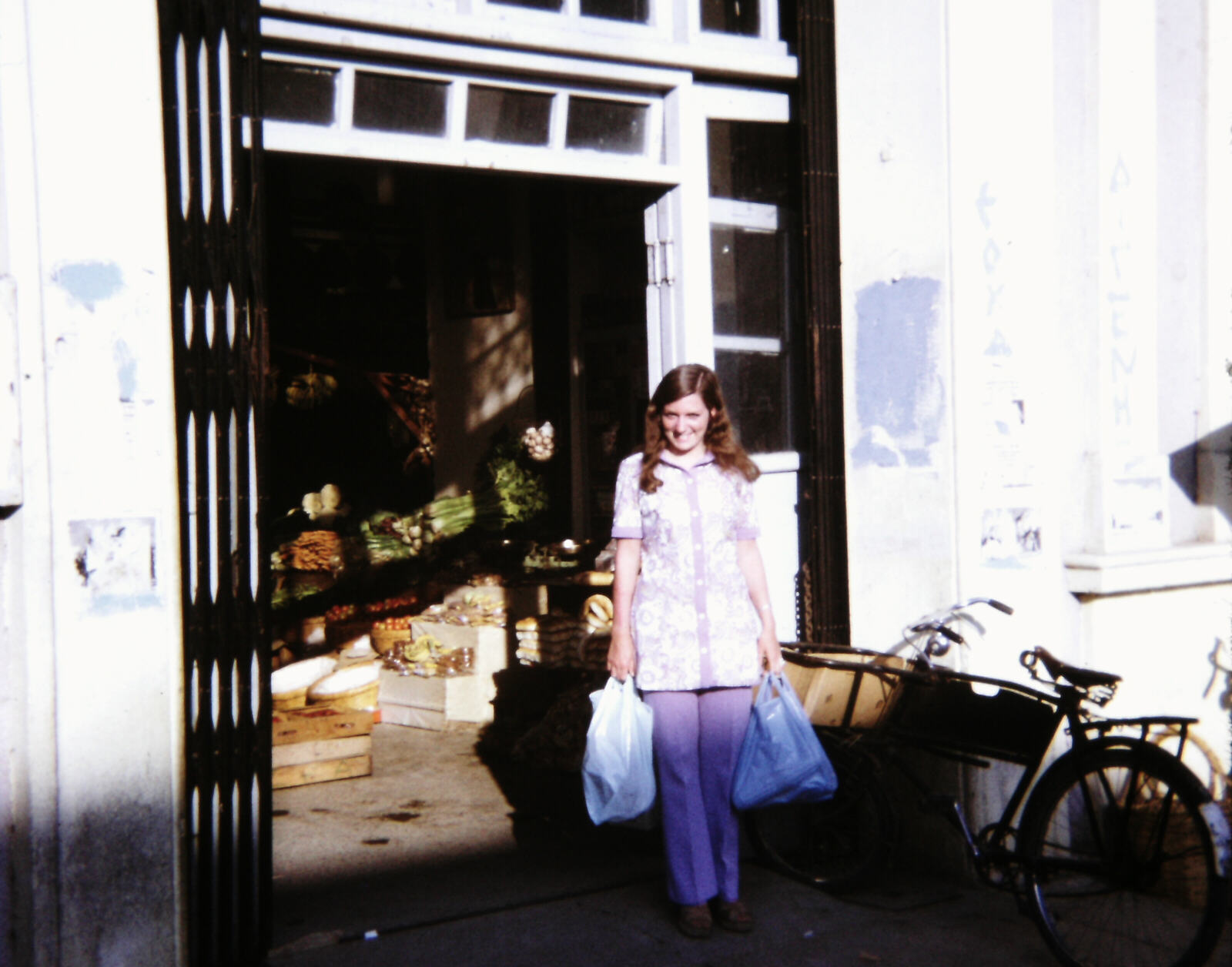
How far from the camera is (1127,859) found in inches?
151

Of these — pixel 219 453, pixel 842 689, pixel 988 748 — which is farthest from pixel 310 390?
pixel 988 748

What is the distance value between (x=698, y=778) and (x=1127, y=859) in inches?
54.6

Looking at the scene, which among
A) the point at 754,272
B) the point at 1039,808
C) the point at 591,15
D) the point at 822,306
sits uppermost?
the point at 591,15

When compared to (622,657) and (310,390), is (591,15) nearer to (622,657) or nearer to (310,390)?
(622,657)

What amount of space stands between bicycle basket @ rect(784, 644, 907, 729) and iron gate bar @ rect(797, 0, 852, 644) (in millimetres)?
615

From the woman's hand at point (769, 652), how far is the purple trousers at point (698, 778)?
11cm

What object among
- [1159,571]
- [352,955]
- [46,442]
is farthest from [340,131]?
[1159,571]

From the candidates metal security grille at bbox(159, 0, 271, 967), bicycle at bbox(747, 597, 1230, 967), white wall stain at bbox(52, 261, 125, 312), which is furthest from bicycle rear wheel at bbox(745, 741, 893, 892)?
white wall stain at bbox(52, 261, 125, 312)

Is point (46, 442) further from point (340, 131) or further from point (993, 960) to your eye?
point (993, 960)

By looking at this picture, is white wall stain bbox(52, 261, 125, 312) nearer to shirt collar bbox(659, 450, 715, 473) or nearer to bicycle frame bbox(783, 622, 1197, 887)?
shirt collar bbox(659, 450, 715, 473)

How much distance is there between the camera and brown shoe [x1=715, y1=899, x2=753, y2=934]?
4.24 meters

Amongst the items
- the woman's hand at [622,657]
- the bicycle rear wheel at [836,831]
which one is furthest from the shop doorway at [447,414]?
the woman's hand at [622,657]

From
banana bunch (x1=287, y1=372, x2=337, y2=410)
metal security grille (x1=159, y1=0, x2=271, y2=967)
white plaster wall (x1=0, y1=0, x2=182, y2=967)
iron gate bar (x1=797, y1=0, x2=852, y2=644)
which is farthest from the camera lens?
banana bunch (x1=287, y1=372, x2=337, y2=410)

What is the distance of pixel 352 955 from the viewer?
13.4 feet
